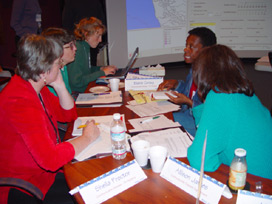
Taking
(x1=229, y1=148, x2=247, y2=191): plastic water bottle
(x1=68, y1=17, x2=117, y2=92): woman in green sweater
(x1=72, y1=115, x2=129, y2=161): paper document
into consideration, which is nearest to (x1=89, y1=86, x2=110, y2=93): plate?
(x1=68, y1=17, x2=117, y2=92): woman in green sweater

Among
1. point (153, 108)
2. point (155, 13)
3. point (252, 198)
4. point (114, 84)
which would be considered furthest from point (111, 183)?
point (155, 13)

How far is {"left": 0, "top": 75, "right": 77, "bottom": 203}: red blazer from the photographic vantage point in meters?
1.10

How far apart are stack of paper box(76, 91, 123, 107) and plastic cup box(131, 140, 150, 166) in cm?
82

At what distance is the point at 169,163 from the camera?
41.4 inches

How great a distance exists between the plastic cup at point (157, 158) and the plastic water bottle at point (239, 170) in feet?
0.90

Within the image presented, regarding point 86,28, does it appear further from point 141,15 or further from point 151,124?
point 141,15

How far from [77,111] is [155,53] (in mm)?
3605

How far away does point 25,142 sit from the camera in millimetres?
1117

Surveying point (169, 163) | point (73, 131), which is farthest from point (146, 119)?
point (169, 163)

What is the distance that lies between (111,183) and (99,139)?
0.41 m

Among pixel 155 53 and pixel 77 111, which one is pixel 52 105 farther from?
pixel 155 53

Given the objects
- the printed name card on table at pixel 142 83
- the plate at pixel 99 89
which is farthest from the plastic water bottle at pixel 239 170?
the plate at pixel 99 89

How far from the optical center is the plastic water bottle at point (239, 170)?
90 centimetres

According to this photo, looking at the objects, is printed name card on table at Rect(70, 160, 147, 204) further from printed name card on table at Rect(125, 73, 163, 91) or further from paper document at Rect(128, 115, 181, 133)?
printed name card on table at Rect(125, 73, 163, 91)
